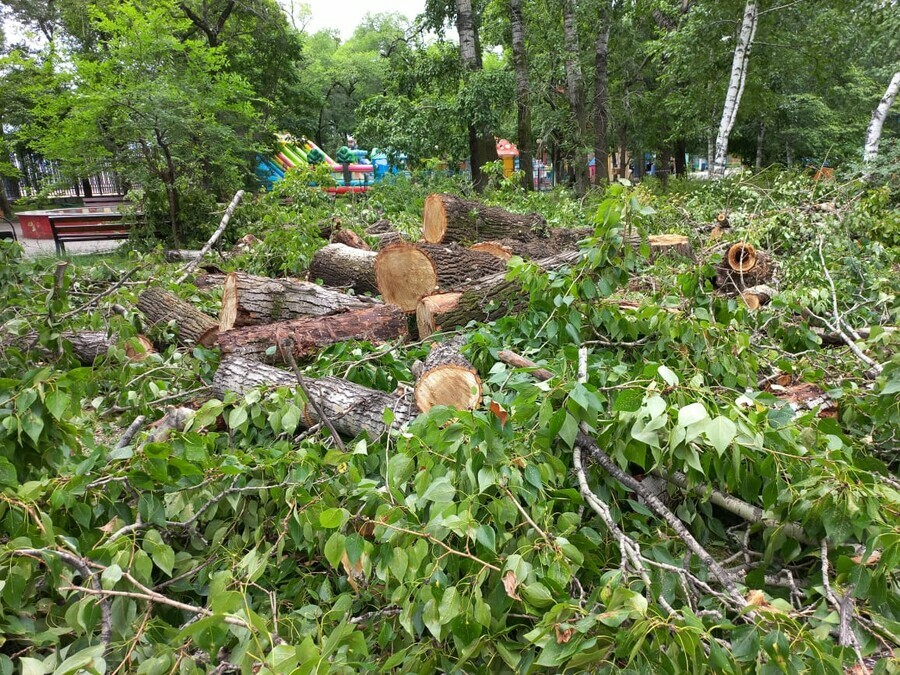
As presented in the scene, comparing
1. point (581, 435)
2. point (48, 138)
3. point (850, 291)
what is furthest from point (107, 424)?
point (48, 138)

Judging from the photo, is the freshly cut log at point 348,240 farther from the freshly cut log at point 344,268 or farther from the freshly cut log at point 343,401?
the freshly cut log at point 343,401

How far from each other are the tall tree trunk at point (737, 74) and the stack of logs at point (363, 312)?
7.56 m

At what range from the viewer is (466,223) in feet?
21.7

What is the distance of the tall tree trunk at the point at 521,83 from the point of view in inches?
489

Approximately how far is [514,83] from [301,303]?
32.6ft

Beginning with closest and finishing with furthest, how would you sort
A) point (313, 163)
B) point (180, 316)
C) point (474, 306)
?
point (474, 306) → point (180, 316) → point (313, 163)

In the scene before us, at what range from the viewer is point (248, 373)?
129 inches

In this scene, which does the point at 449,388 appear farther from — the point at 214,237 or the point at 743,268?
the point at 743,268

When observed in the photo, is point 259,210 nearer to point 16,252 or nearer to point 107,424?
point 16,252

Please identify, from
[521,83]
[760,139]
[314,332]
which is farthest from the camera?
[760,139]

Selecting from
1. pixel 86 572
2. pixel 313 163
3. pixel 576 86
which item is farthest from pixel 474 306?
pixel 313 163

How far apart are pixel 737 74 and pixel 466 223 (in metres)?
8.53

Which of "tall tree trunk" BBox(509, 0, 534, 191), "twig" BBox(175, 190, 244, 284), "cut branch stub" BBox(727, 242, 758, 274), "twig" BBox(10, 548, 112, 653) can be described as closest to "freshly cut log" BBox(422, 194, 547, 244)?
"twig" BBox(175, 190, 244, 284)

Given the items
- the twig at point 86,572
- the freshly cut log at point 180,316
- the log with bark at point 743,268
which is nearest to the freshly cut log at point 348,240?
the freshly cut log at point 180,316
